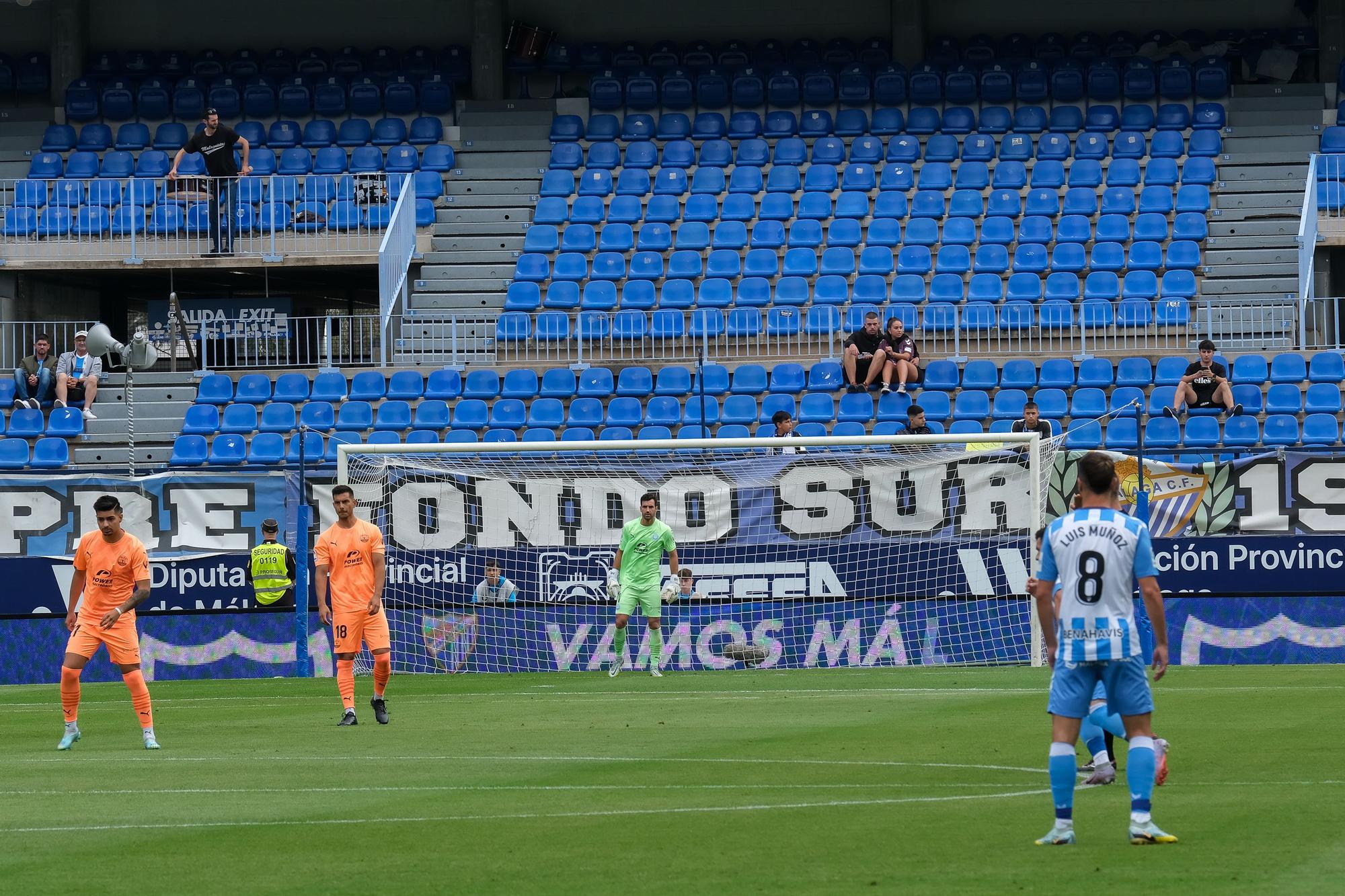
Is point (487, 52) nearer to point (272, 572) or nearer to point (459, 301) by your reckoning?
point (459, 301)

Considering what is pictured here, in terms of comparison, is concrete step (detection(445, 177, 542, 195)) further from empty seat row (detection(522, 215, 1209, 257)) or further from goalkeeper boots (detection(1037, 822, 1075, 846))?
goalkeeper boots (detection(1037, 822, 1075, 846))

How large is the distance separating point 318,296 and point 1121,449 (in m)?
16.7

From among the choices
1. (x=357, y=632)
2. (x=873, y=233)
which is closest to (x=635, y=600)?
(x=357, y=632)

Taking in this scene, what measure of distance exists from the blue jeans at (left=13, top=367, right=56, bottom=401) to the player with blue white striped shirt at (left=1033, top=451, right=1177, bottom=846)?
2293 cm

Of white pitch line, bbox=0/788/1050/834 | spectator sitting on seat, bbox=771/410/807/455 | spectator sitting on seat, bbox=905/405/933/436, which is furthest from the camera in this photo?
spectator sitting on seat, bbox=905/405/933/436

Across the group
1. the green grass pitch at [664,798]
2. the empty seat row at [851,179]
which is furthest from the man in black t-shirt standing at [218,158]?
the green grass pitch at [664,798]

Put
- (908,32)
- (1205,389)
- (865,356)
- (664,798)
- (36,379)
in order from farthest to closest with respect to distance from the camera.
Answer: (908,32), (36,379), (865,356), (1205,389), (664,798)

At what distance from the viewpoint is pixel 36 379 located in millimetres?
28672

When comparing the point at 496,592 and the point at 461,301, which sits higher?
the point at 461,301

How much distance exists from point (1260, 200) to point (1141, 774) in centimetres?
2435

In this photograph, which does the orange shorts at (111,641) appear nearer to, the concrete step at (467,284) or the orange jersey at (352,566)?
the orange jersey at (352,566)

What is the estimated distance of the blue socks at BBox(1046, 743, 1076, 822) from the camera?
8.47m

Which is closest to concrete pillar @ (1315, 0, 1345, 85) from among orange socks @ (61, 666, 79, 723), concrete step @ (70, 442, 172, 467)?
concrete step @ (70, 442, 172, 467)

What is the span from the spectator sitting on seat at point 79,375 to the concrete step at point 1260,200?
18.2 m
